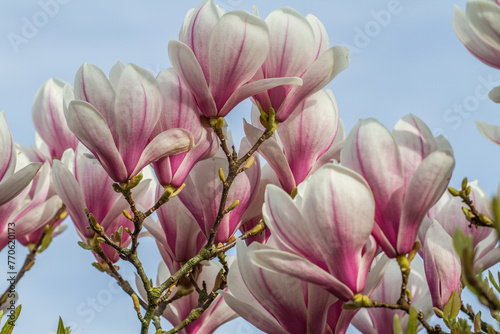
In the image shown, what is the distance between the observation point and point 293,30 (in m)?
1.04

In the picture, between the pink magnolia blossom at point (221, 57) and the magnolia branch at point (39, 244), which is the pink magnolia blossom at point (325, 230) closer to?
the pink magnolia blossom at point (221, 57)

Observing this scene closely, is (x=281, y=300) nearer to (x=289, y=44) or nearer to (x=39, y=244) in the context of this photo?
(x=289, y=44)

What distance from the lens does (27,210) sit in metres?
1.46

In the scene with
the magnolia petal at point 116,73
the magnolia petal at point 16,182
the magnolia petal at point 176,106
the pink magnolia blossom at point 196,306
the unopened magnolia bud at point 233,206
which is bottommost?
the pink magnolia blossom at point 196,306

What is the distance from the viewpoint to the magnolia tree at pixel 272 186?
2.52 feet

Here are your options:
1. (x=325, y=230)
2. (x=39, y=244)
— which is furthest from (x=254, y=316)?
(x=39, y=244)

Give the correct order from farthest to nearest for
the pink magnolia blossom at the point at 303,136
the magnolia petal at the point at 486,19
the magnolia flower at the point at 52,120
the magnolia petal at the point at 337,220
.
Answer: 1. the magnolia flower at the point at 52,120
2. the pink magnolia blossom at the point at 303,136
3. the magnolia petal at the point at 486,19
4. the magnolia petal at the point at 337,220

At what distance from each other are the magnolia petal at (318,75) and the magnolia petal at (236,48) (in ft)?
0.31

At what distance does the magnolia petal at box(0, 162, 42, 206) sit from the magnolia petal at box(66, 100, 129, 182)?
152mm

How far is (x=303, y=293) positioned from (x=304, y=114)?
1.31 ft

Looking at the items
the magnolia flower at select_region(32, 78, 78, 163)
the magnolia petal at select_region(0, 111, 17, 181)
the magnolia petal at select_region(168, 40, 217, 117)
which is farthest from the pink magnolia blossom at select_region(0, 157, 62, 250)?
the magnolia petal at select_region(168, 40, 217, 117)

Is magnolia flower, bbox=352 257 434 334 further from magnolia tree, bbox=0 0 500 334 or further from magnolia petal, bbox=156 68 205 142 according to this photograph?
magnolia petal, bbox=156 68 205 142

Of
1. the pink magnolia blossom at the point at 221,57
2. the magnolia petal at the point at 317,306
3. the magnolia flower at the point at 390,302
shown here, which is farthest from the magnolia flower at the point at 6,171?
the magnolia flower at the point at 390,302

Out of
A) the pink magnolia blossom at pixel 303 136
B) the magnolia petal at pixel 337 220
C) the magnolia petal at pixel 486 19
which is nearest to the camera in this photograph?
the magnolia petal at pixel 337 220
